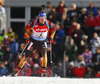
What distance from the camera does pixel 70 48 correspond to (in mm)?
12094

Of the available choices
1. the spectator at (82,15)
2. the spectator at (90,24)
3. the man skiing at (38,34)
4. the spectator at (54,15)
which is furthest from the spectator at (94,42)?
the man skiing at (38,34)

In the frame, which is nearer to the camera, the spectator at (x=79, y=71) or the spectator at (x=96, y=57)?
the spectator at (x=79, y=71)

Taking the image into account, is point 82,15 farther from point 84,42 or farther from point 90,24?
point 84,42

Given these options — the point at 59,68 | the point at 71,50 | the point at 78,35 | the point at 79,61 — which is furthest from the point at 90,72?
the point at 78,35

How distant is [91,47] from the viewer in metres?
12.3

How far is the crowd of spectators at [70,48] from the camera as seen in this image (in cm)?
1201

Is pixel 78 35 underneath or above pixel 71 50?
above

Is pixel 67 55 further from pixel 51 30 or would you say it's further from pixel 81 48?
pixel 51 30

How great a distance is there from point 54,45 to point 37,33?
2.62 m

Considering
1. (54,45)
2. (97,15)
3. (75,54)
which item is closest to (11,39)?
(54,45)

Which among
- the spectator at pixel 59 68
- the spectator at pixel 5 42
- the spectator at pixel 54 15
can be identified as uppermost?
the spectator at pixel 54 15

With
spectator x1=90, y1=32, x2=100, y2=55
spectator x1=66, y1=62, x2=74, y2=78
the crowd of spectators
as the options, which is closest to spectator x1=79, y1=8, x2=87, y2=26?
the crowd of spectators

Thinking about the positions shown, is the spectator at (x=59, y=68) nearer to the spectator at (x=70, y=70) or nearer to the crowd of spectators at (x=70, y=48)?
the crowd of spectators at (x=70, y=48)

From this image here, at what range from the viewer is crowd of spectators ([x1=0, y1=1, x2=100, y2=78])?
12008 mm
